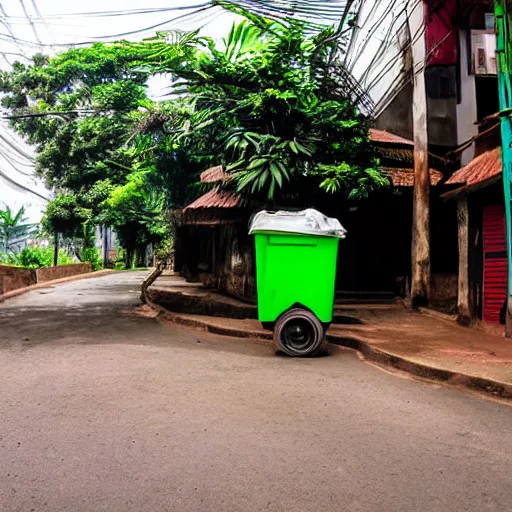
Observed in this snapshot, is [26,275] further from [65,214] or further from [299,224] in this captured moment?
[299,224]


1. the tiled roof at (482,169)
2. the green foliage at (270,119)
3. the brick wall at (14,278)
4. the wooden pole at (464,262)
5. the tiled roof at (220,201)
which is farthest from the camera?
the brick wall at (14,278)

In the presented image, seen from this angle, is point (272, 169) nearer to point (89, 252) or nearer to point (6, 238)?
point (89, 252)

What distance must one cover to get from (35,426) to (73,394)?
0.83 meters

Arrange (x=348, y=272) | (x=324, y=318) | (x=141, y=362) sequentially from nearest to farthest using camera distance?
(x=141, y=362) → (x=324, y=318) → (x=348, y=272)

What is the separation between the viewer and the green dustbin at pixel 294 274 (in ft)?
20.7

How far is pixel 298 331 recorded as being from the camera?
20.8 ft

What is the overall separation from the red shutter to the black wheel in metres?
3.26

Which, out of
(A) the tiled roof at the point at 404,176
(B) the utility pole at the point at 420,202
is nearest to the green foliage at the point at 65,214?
(A) the tiled roof at the point at 404,176

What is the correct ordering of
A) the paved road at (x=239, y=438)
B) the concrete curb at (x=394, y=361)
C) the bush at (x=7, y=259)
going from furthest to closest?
1. the bush at (x=7, y=259)
2. the concrete curb at (x=394, y=361)
3. the paved road at (x=239, y=438)

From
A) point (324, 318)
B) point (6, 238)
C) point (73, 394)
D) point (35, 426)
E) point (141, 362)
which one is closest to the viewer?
point (35, 426)

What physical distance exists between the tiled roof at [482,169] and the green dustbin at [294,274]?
2769 mm

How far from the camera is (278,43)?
10.2m

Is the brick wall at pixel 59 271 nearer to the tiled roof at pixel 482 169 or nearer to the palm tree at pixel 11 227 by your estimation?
the palm tree at pixel 11 227

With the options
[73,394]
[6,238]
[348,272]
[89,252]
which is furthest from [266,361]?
[6,238]
